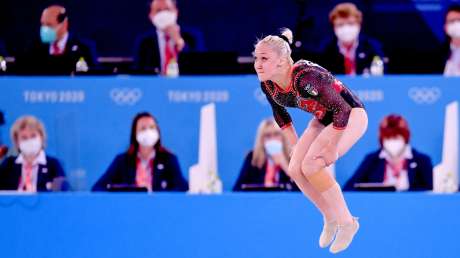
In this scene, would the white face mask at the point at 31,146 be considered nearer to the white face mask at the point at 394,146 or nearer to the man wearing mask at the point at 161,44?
the man wearing mask at the point at 161,44

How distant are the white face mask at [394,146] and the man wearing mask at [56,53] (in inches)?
117

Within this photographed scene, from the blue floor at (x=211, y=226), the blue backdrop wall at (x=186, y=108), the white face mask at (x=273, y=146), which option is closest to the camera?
the blue floor at (x=211, y=226)

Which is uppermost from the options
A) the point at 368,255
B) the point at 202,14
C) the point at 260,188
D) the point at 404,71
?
the point at 202,14

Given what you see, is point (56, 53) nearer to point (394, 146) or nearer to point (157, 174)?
point (157, 174)

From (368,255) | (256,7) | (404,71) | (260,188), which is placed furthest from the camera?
(256,7)

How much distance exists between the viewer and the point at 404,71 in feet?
31.1

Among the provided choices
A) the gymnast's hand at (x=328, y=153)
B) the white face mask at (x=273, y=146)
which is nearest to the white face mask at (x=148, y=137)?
the white face mask at (x=273, y=146)

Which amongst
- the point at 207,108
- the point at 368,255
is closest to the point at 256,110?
the point at 207,108

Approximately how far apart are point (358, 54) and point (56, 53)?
9.88ft

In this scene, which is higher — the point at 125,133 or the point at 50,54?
the point at 50,54

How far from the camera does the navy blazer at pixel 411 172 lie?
880 centimetres

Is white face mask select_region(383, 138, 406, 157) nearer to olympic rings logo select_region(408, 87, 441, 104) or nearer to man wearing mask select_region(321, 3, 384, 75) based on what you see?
olympic rings logo select_region(408, 87, 441, 104)

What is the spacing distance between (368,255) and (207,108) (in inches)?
106

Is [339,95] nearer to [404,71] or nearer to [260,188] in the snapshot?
[260,188]
